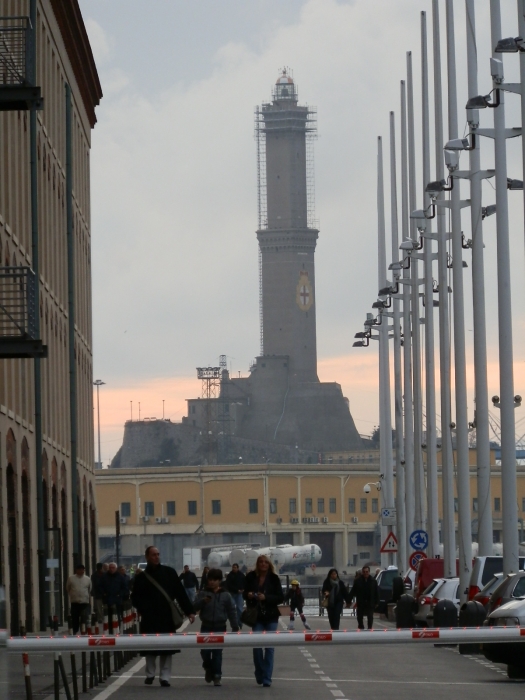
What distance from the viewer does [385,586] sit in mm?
56594

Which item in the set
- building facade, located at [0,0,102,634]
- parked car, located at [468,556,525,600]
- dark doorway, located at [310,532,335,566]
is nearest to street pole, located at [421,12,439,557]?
building facade, located at [0,0,102,634]

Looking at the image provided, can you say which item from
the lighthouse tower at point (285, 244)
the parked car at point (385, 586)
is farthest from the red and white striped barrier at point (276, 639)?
the lighthouse tower at point (285, 244)

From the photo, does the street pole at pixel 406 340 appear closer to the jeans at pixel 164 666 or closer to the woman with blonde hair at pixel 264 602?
the woman with blonde hair at pixel 264 602

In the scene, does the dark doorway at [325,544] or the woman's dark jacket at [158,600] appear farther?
the dark doorway at [325,544]

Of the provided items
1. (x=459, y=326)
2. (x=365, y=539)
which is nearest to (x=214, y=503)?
(x=365, y=539)

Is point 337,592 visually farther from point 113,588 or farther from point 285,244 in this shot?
point 285,244

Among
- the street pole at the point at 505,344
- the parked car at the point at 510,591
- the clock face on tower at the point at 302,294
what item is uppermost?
the clock face on tower at the point at 302,294

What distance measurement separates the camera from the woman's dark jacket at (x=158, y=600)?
21.7 metres

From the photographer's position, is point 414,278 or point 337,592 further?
point 414,278

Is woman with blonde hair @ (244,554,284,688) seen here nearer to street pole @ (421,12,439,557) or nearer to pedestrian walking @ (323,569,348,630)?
pedestrian walking @ (323,569,348,630)

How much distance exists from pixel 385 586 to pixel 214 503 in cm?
9028

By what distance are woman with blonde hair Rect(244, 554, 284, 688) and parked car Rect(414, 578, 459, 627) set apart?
1038 cm

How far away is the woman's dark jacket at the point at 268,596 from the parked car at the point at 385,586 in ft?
106

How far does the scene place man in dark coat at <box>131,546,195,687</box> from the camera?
854 inches
